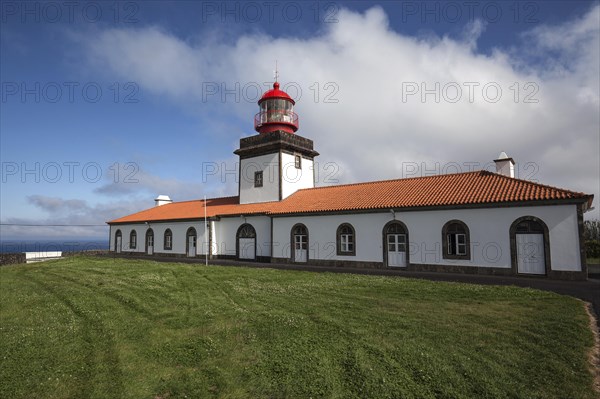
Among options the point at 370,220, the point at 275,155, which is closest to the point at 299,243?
the point at 370,220

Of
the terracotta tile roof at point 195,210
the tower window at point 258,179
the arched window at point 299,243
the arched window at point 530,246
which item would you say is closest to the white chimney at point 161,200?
the terracotta tile roof at point 195,210

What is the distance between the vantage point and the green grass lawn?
5.25 meters

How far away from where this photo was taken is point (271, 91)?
28062 mm

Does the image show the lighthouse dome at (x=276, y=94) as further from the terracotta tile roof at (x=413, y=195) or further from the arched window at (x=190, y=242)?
the arched window at (x=190, y=242)

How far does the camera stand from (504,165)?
1962 centimetres

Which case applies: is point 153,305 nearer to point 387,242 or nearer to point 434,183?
A: point 387,242

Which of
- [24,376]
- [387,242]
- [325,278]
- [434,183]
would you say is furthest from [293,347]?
[434,183]

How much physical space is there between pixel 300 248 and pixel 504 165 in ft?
41.4

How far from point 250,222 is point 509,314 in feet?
62.7

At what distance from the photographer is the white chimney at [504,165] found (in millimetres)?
19500

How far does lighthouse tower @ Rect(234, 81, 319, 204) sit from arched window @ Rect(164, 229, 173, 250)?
7.36m

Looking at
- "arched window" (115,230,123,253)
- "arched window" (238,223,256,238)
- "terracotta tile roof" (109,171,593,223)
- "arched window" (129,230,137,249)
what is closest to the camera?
"terracotta tile roof" (109,171,593,223)

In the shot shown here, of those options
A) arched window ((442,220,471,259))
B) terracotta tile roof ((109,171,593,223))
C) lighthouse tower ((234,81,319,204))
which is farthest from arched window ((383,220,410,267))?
lighthouse tower ((234,81,319,204))

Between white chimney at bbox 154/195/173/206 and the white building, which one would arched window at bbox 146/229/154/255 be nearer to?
the white building
